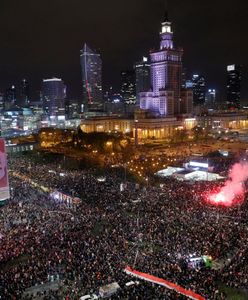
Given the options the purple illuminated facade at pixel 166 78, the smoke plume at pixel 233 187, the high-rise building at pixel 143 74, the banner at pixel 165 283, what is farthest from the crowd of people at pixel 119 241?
the high-rise building at pixel 143 74

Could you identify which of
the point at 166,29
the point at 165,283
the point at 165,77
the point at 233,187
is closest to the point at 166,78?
the point at 165,77

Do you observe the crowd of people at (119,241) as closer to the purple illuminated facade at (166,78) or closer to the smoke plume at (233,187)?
the smoke plume at (233,187)

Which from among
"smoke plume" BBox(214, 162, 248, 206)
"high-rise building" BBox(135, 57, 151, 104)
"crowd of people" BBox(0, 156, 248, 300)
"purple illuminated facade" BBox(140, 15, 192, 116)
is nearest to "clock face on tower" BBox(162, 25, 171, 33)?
"purple illuminated facade" BBox(140, 15, 192, 116)

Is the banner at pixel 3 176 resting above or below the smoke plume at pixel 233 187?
above

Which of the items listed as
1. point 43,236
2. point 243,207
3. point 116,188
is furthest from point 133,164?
point 43,236

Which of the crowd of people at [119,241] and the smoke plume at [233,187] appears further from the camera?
the smoke plume at [233,187]

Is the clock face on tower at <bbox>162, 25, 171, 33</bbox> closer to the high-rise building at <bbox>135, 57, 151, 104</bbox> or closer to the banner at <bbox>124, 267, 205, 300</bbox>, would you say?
the banner at <bbox>124, 267, 205, 300</bbox>

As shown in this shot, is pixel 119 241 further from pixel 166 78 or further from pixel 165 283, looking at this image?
pixel 166 78
